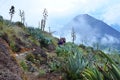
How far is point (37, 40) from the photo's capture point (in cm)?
3200

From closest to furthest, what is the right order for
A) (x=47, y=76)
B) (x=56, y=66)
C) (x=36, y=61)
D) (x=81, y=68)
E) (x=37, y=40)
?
(x=81, y=68) → (x=47, y=76) → (x=56, y=66) → (x=36, y=61) → (x=37, y=40)

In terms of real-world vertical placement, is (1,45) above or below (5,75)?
above

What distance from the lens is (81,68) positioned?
12898 mm

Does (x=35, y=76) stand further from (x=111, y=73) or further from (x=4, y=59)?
(x=111, y=73)

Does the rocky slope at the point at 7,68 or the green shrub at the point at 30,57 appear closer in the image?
the rocky slope at the point at 7,68

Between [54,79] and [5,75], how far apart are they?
14.0 feet

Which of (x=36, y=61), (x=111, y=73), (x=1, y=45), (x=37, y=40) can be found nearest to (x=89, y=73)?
(x=111, y=73)

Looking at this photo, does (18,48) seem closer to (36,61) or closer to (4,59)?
(36,61)

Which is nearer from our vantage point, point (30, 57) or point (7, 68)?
point (7, 68)

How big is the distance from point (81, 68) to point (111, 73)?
5.03m

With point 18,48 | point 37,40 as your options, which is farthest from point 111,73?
point 37,40

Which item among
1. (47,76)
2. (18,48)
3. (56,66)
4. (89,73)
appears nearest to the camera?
(89,73)

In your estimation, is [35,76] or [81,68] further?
[35,76]

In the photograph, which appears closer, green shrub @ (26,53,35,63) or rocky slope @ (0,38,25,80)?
rocky slope @ (0,38,25,80)
